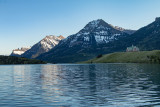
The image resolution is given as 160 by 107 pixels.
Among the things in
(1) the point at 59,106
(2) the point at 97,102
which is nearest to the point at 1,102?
(1) the point at 59,106

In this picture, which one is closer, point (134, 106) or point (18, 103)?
point (134, 106)

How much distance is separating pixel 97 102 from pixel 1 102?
629 inches

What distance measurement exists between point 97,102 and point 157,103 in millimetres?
9383

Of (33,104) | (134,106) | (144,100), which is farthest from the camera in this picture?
Result: (144,100)

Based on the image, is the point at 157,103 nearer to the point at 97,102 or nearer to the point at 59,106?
the point at 97,102

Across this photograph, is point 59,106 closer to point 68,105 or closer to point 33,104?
point 68,105

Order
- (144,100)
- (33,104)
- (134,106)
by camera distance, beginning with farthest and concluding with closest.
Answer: (144,100) < (33,104) < (134,106)

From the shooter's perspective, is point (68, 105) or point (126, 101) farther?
point (126, 101)

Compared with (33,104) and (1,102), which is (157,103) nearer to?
(33,104)

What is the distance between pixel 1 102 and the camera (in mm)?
32406

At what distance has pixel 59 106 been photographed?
29.0 m

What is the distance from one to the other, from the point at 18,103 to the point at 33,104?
9.34 ft

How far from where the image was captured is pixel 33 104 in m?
30.6

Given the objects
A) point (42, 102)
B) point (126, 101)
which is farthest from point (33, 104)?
point (126, 101)
